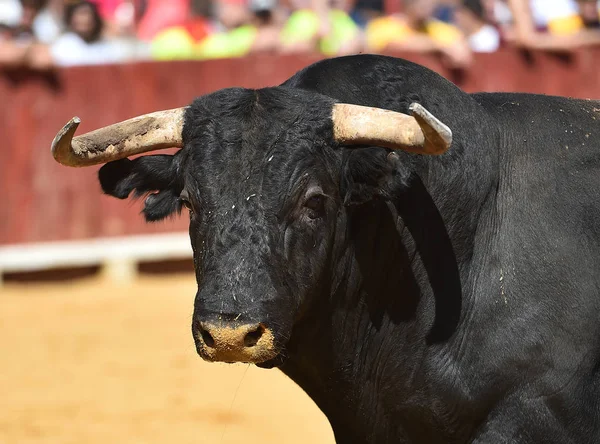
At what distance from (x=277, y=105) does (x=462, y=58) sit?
766cm

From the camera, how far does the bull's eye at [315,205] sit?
12.3ft

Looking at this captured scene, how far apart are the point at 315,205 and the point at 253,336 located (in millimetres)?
522

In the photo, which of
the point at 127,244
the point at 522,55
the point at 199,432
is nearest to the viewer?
the point at 199,432

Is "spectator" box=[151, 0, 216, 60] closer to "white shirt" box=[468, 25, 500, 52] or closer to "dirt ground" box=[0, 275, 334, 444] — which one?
"dirt ground" box=[0, 275, 334, 444]

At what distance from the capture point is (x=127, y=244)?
10.8 m

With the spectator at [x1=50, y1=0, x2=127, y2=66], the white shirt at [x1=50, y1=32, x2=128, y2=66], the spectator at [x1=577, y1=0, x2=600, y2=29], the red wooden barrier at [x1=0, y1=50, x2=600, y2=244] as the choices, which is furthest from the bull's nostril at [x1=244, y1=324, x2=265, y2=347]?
the spectator at [x1=577, y1=0, x2=600, y2=29]

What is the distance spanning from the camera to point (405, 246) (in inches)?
157

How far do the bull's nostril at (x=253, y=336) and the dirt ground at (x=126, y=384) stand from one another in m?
2.89

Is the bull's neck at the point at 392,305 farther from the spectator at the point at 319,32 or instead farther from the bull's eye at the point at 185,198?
the spectator at the point at 319,32

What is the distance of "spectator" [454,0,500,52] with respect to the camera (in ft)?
37.0

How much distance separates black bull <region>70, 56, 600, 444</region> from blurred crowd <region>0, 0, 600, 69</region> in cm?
674

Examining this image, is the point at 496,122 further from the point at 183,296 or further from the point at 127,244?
A: the point at 127,244

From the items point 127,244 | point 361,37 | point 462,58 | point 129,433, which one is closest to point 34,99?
point 127,244

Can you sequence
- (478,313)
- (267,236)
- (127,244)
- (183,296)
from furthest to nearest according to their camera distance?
(127,244) → (183,296) → (478,313) → (267,236)
